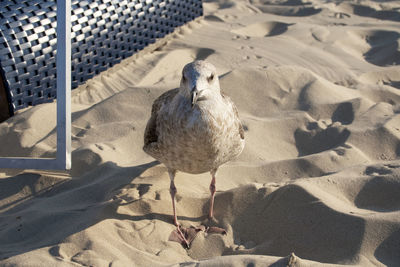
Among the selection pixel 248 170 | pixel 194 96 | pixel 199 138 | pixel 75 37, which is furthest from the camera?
pixel 75 37

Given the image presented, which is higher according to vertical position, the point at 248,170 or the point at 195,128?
the point at 195,128

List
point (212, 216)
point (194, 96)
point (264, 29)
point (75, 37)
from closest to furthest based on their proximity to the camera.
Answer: point (194, 96) < point (212, 216) < point (75, 37) < point (264, 29)

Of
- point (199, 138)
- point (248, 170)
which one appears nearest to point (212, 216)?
point (248, 170)

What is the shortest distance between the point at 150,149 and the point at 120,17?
2.89m

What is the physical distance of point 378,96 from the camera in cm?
515

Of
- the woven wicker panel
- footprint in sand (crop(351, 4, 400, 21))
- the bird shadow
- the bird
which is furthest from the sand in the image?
footprint in sand (crop(351, 4, 400, 21))

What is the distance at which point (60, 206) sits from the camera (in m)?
3.77

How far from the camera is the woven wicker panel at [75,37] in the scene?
501cm

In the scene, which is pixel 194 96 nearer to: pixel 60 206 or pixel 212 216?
pixel 212 216

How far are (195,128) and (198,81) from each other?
1.12 ft

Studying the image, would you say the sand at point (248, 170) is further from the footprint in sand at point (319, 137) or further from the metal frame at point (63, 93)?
the metal frame at point (63, 93)

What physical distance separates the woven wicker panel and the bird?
2.14 meters

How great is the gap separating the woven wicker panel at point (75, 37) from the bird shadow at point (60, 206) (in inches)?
53.7

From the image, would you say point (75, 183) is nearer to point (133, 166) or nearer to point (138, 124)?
point (133, 166)
